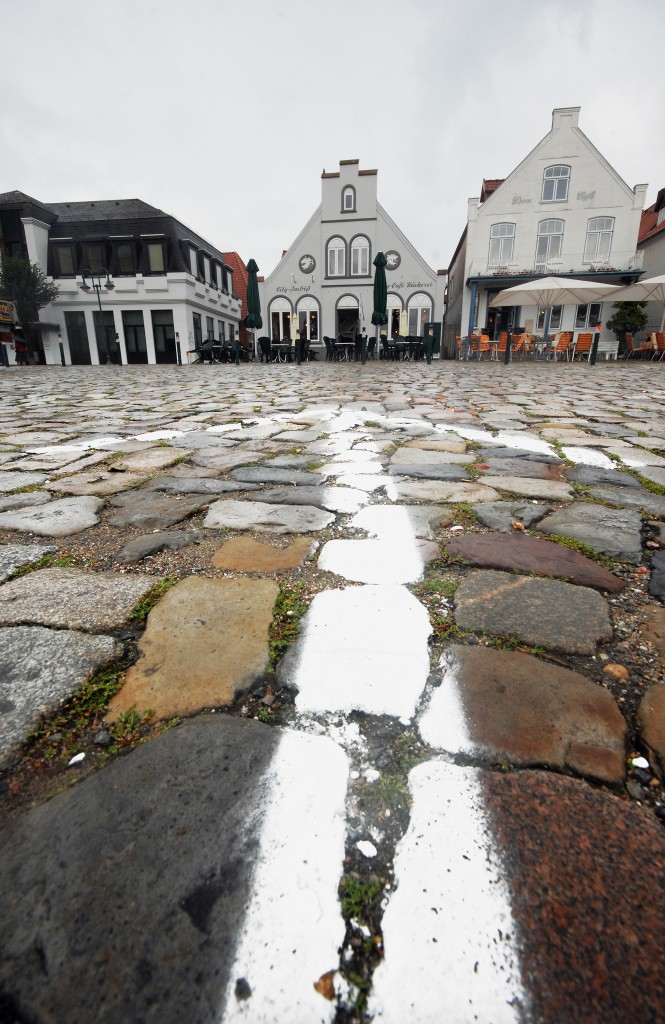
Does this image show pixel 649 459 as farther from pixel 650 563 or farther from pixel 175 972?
pixel 175 972

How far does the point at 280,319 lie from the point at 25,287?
12146 millimetres

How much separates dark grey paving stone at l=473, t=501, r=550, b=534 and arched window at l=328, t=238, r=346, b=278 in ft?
83.7

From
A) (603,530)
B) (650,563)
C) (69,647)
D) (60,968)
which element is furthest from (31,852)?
(603,530)

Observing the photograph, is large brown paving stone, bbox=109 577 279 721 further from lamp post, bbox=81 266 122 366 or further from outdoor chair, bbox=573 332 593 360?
lamp post, bbox=81 266 122 366

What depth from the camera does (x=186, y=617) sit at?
126cm

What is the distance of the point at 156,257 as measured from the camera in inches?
953

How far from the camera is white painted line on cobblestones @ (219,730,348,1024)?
1.75 ft

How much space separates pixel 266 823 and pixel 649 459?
308 centimetres

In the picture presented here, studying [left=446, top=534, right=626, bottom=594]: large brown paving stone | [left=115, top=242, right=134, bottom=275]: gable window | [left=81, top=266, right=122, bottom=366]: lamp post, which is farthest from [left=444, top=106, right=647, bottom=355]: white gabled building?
[left=446, top=534, right=626, bottom=594]: large brown paving stone

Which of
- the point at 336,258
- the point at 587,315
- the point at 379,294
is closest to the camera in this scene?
the point at 379,294

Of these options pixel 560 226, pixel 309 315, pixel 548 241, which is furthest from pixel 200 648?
pixel 309 315

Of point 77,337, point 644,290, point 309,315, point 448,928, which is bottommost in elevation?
point 448,928

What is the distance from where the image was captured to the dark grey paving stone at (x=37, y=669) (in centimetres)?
92

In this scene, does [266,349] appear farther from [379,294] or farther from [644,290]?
[644,290]
